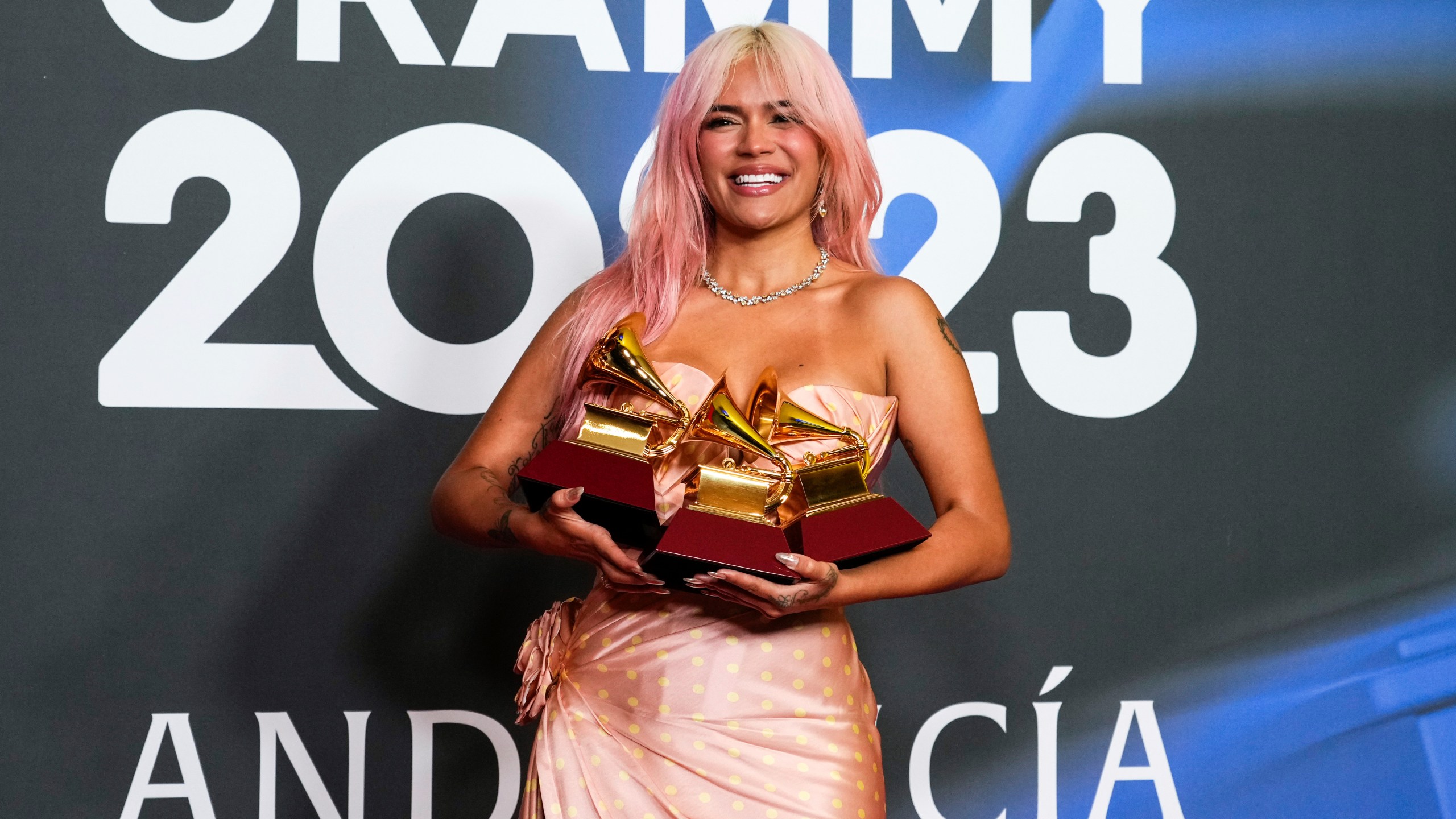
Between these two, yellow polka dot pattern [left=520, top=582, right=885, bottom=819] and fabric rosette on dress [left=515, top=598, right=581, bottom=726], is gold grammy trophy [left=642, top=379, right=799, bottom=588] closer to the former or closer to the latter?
yellow polka dot pattern [left=520, top=582, right=885, bottom=819]

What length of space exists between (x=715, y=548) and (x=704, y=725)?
297mm

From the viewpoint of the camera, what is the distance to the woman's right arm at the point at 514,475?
5.21 ft

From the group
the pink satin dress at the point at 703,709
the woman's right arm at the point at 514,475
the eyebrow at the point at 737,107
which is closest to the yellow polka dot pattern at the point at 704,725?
the pink satin dress at the point at 703,709

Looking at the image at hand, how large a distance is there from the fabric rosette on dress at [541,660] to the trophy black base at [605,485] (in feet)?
0.88

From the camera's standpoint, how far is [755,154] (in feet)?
5.93

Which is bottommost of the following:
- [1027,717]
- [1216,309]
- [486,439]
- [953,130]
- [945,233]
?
[1027,717]

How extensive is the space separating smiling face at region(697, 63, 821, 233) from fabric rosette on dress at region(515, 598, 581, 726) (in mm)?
624

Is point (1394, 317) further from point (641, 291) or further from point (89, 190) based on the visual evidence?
point (89, 190)

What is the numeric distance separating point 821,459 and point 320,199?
169 cm

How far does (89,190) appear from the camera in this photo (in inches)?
111

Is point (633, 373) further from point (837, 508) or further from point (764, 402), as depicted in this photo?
point (837, 508)

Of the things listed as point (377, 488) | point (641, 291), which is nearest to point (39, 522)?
point (377, 488)

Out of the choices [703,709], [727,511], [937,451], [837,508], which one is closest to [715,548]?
[727,511]

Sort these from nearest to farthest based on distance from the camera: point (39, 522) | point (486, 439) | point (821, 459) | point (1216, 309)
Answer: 1. point (821, 459)
2. point (486, 439)
3. point (39, 522)
4. point (1216, 309)
